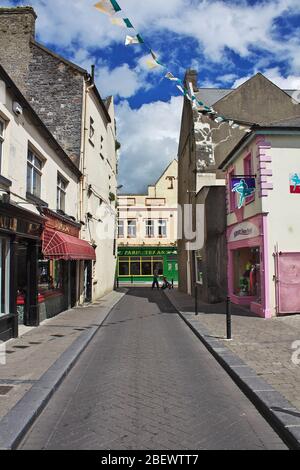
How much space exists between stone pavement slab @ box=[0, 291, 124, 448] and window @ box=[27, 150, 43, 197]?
3.87 meters

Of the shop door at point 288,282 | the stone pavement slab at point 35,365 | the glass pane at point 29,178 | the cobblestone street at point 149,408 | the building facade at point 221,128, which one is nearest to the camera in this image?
the cobblestone street at point 149,408

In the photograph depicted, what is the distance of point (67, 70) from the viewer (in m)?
18.6

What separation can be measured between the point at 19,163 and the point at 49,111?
8783 millimetres

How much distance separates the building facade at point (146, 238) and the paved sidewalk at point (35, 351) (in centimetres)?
2773

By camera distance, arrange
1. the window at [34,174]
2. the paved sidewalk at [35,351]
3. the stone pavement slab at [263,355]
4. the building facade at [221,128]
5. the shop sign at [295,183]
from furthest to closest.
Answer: the building facade at [221,128]
the shop sign at [295,183]
the window at [34,174]
the paved sidewalk at [35,351]
the stone pavement slab at [263,355]

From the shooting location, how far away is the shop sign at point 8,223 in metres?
8.88

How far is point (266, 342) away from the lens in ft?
29.0

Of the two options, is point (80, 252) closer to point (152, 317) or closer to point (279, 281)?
point (152, 317)

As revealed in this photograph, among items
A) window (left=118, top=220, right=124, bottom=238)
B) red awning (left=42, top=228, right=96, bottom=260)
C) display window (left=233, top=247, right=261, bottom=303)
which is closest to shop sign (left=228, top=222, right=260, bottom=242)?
display window (left=233, top=247, right=261, bottom=303)

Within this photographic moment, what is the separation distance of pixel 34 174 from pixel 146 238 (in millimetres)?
29778

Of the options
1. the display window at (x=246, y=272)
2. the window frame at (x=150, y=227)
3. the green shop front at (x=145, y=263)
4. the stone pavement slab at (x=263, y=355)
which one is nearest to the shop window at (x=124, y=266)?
the green shop front at (x=145, y=263)

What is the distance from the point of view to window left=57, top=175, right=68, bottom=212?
50.1 ft

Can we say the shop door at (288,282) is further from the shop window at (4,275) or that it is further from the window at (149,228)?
the window at (149,228)

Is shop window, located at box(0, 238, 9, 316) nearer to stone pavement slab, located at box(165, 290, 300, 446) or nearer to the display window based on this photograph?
stone pavement slab, located at box(165, 290, 300, 446)
